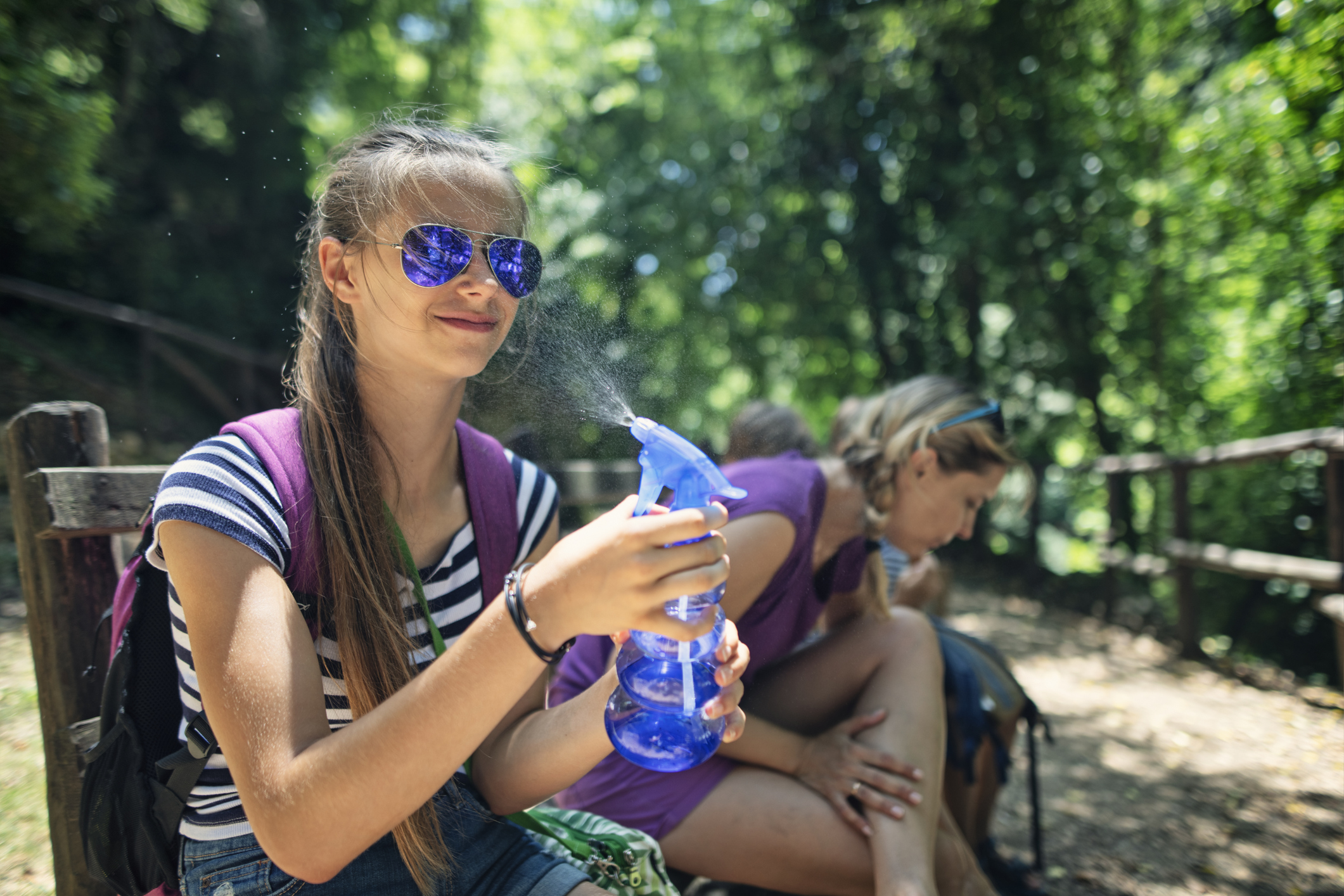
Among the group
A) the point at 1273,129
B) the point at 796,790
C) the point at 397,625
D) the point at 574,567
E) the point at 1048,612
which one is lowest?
the point at 1048,612

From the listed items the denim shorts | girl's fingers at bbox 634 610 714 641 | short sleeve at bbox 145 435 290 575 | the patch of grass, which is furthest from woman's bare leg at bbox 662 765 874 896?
the patch of grass

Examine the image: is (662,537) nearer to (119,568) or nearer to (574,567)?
(574,567)

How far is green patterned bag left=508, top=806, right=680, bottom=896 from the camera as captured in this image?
1.42m

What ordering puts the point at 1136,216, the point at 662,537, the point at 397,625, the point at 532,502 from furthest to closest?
the point at 1136,216, the point at 532,502, the point at 397,625, the point at 662,537

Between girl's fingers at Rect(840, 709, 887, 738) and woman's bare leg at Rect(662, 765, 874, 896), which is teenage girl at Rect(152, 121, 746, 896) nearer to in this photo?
woman's bare leg at Rect(662, 765, 874, 896)

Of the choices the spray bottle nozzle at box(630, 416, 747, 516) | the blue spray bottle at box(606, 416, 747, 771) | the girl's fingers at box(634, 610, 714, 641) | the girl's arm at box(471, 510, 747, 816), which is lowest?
the girl's arm at box(471, 510, 747, 816)

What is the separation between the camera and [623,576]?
958mm

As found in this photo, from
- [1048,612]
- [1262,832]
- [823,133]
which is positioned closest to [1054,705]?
[1262,832]

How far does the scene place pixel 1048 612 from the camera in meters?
8.27

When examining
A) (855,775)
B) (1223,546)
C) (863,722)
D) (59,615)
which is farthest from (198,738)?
(1223,546)

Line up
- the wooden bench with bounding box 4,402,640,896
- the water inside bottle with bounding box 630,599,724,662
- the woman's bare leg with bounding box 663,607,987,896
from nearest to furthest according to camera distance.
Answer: the water inside bottle with bounding box 630,599,724,662 → the wooden bench with bounding box 4,402,640,896 → the woman's bare leg with bounding box 663,607,987,896

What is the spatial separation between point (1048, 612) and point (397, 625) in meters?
8.41

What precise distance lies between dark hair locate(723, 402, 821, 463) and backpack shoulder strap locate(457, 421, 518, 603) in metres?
1.99

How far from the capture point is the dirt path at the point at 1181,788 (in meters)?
2.94
